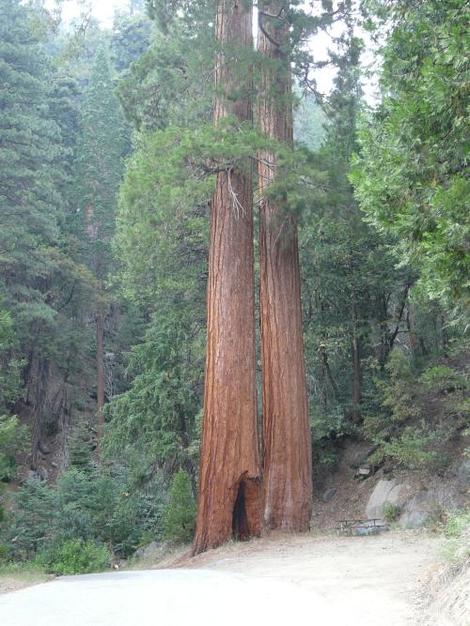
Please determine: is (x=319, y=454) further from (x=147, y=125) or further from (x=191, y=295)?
(x=147, y=125)

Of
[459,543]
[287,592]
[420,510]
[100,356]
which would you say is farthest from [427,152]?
[100,356]

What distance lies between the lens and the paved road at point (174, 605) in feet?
12.7

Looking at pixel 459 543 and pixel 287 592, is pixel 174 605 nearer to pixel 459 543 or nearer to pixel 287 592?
pixel 287 592

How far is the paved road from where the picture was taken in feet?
12.7

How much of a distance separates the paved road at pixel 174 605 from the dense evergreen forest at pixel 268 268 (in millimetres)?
2957

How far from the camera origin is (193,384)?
16.6 meters

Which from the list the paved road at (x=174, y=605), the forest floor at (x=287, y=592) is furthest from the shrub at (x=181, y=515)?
the paved road at (x=174, y=605)

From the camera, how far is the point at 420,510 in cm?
1192

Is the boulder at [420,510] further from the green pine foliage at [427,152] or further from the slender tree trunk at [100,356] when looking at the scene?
the slender tree trunk at [100,356]

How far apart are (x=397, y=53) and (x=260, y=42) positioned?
18.0 feet

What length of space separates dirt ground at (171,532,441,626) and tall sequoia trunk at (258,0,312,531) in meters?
0.76

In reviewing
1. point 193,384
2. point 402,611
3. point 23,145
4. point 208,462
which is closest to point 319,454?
point 193,384

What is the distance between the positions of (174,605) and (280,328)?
22.3 feet

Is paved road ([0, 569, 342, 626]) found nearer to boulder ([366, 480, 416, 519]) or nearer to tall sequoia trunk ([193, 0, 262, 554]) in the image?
tall sequoia trunk ([193, 0, 262, 554])
